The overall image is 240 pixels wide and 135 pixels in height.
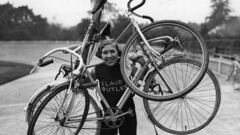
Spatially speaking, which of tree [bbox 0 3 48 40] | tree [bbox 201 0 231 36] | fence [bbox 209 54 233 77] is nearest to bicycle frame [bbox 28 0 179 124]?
fence [bbox 209 54 233 77]

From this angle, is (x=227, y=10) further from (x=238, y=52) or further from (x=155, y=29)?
(x=155, y=29)

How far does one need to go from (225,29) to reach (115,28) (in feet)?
251

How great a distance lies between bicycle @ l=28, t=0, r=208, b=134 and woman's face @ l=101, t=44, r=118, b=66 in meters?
0.10

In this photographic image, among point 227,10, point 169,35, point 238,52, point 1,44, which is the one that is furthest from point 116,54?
point 227,10

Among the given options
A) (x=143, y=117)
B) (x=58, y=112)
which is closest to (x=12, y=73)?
(x=143, y=117)

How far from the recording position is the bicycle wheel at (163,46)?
2.28 metres

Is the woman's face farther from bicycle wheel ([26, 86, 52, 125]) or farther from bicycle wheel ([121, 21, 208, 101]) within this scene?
bicycle wheel ([26, 86, 52, 125])

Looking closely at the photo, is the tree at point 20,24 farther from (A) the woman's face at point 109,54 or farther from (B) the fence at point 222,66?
(A) the woman's face at point 109,54

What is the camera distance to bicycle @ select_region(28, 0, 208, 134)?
2318 millimetres

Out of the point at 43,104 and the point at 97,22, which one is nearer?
the point at 43,104


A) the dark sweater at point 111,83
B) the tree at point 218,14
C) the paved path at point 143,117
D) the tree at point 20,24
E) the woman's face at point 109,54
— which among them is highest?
the tree at point 218,14

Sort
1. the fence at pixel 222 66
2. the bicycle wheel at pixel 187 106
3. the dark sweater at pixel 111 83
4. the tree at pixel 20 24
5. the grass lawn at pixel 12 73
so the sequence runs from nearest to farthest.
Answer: the bicycle wheel at pixel 187 106 → the dark sweater at pixel 111 83 → the fence at pixel 222 66 → the grass lawn at pixel 12 73 → the tree at pixel 20 24

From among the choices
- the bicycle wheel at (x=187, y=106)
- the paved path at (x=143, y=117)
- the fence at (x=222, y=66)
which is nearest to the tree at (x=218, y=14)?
the fence at (x=222, y=66)

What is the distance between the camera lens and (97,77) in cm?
315
